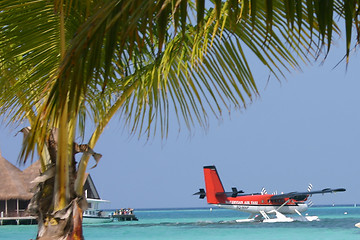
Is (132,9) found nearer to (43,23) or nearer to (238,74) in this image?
(238,74)

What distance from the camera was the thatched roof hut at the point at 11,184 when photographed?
38.8m

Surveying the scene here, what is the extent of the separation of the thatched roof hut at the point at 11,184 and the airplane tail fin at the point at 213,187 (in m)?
12.3

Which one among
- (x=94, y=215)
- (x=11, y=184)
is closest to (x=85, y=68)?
(x=11, y=184)

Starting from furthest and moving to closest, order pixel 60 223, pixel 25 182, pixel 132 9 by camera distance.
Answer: pixel 25 182 → pixel 60 223 → pixel 132 9

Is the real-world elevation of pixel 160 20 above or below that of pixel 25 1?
below

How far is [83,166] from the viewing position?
3857 mm

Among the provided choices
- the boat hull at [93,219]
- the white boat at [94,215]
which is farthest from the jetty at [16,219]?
the white boat at [94,215]

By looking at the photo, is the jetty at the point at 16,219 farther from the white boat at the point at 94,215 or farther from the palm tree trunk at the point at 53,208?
the palm tree trunk at the point at 53,208

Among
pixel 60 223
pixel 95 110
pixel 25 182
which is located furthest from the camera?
pixel 25 182

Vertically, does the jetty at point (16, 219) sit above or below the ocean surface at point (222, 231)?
above

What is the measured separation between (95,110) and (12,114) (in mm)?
572

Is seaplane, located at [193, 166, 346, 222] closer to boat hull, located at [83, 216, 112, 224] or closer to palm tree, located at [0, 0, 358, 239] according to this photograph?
boat hull, located at [83, 216, 112, 224]

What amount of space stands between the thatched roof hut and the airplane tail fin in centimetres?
1227

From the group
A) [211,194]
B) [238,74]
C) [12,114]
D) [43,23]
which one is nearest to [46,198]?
[12,114]
